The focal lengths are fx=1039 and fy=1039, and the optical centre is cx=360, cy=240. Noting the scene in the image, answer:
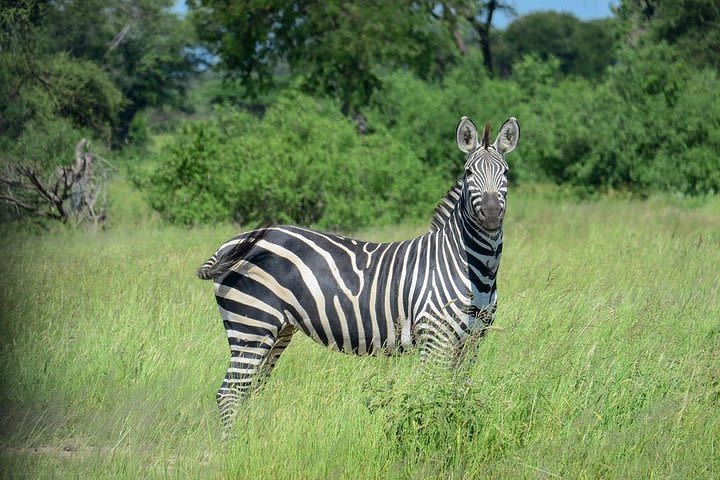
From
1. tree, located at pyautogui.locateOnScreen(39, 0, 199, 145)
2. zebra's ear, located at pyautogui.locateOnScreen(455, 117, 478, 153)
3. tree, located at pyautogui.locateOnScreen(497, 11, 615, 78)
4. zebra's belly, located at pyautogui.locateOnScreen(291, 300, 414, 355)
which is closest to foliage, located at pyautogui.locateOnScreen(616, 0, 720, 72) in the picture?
tree, located at pyautogui.locateOnScreen(39, 0, 199, 145)

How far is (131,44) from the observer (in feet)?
143

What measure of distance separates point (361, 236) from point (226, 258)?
902 cm

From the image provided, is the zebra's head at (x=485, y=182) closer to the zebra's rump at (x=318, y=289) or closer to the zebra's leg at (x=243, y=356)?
the zebra's rump at (x=318, y=289)

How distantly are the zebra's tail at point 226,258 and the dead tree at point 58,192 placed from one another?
1191cm

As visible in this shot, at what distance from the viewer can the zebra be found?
5.88 metres

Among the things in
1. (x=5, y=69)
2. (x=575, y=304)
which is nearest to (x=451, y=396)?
(x=575, y=304)

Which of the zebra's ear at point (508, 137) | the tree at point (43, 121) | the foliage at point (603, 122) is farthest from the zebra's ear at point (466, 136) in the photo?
the foliage at point (603, 122)

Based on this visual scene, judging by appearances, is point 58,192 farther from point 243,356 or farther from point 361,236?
point 243,356

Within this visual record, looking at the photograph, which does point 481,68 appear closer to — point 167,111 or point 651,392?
point 651,392

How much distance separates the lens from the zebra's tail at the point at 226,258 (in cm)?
589

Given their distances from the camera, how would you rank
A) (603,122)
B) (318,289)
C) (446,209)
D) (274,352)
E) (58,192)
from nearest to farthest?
(318,289), (274,352), (446,209), (58,192), (603,122)

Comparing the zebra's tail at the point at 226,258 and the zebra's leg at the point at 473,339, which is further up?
the zebra's tail at the point at 226,258

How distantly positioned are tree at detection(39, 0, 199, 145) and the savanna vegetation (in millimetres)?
250

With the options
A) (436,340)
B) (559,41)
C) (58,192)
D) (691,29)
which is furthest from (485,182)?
(559,41)
